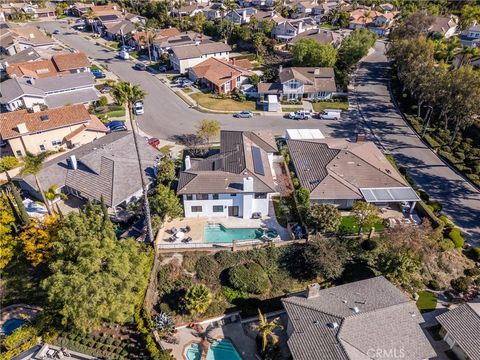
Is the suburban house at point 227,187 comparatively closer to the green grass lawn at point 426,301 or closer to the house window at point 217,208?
the house window at point 217,208

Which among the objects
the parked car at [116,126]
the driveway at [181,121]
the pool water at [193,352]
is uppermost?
the parked car at [116,126]

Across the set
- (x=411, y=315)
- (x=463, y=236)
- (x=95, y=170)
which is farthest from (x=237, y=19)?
(x=411, y=315)

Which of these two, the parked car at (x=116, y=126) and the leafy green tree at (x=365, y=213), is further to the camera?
the parked car at (x=116, y=126)

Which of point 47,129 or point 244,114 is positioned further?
point 244,114

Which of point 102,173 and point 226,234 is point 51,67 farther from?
point 226,234

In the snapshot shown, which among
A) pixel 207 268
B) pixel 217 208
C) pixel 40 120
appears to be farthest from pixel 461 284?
pixel 40 120

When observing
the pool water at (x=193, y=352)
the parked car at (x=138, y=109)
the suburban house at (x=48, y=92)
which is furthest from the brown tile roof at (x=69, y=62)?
the pool water at (x=193, y=352)
